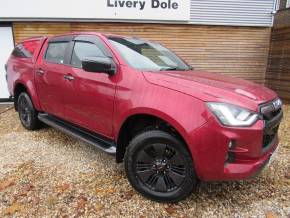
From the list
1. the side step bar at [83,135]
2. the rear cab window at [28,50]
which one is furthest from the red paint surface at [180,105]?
the rear cab window at [28,50]

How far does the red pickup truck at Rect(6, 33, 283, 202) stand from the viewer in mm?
2584

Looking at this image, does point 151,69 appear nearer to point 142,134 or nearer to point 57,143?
point 142,134

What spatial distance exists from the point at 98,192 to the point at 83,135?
3.01 feet

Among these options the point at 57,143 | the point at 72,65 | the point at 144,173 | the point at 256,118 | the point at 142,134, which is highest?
the point at 72,65

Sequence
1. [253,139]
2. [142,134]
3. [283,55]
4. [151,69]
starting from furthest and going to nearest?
[283,55] → [151,69] → [142,134] → [253,139]

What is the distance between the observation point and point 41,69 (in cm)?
467

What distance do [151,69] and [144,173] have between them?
4.04 feet

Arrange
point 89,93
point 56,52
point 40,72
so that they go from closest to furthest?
point 89,93 → point 56,52 → point 40,72

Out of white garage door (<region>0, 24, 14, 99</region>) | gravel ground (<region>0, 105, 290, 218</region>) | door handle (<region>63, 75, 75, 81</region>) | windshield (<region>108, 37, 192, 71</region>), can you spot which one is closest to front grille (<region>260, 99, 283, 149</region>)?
gravel ground (<region>0, 105, 290, 218</region>)

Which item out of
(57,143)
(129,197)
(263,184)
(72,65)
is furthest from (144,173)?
(57,143)

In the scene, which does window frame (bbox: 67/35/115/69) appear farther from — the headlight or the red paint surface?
the headlight

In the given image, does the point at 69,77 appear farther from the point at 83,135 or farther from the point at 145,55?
the point at 145,55

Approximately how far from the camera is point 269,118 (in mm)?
2803

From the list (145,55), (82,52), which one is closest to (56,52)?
(82,52)
